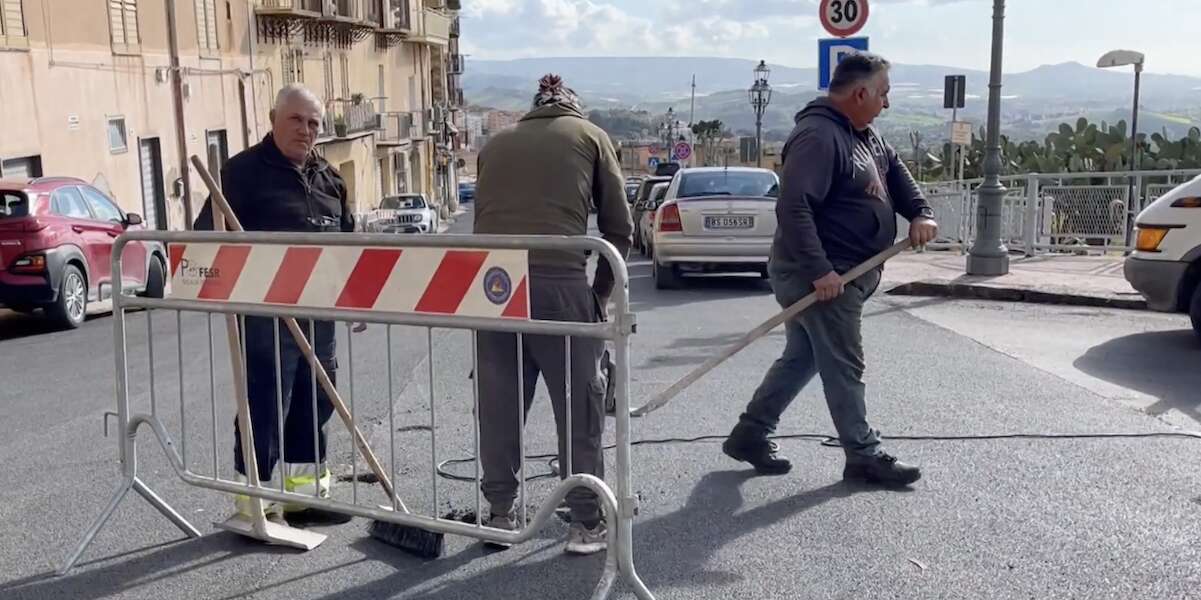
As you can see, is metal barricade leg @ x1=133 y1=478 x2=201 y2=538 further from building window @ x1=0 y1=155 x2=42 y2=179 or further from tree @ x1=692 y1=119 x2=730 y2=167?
tree @ x1=692 y1=119 x2=730 y2=167

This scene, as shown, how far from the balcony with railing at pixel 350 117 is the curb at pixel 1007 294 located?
29.8 m

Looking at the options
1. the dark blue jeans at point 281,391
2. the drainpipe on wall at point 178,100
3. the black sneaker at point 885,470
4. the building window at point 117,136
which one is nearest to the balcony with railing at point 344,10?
the drainpipe on wall at point 178,100

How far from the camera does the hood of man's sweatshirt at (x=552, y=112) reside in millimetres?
4254

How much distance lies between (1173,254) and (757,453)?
4.93 metres

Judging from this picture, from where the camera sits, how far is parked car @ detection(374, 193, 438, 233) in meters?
35.3

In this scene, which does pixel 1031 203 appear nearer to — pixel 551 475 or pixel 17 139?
pixel 551 475

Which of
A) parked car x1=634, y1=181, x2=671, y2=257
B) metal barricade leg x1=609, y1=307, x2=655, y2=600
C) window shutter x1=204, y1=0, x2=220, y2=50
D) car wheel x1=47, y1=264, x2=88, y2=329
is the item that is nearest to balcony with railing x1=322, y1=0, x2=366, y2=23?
window shutter x1=204, y1=0, x2=220, y2=50

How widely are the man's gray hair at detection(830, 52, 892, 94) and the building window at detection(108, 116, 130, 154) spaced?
21.8m

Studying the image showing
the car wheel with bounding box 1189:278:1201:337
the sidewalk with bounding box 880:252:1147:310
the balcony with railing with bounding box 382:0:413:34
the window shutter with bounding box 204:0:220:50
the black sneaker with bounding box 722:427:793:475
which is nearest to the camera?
the black sneaker with bounding box 722:427:793:475

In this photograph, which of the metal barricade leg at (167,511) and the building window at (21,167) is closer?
the metal barricade leg at (167,511)

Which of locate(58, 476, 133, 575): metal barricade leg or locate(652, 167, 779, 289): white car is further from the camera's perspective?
locate(652, 167, 779, 289): white car

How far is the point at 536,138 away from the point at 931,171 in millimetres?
35567

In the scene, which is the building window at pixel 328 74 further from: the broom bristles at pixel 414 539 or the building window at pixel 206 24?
the broom bristles at pixel 414 539

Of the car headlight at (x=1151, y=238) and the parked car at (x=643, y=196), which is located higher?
the car headlight at (x=1151, y=238)
